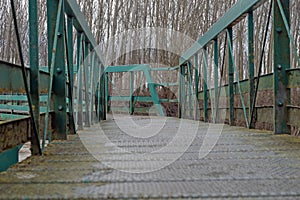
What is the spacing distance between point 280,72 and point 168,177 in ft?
4.48

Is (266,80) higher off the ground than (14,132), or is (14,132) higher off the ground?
(266,80)

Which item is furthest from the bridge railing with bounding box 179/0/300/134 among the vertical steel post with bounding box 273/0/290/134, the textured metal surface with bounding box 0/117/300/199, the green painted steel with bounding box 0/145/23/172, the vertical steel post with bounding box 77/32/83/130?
the green painted steel with bounding box 0/145/23/172

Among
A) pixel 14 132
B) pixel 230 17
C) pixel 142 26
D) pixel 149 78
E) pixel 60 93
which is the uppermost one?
pixel 142 26

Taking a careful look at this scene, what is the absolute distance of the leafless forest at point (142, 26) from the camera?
8.48m

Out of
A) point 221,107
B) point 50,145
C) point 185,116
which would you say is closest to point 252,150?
point 50,145

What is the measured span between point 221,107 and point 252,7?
1521 millimetres

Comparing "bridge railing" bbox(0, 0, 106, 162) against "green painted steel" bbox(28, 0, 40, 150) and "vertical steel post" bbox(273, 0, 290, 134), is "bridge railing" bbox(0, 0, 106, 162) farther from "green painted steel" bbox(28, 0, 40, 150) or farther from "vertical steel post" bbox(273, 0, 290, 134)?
"vertical steel post" bbox(273, 0, 290, 134)

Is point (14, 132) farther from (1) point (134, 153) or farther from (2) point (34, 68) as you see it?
(1) point (134, 153)

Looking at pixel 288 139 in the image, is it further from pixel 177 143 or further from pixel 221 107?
pixel 221 107

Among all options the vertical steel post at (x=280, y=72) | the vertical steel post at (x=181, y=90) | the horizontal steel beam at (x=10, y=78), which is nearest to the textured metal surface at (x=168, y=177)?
the horizontal steel beam at (x=10, y=78)

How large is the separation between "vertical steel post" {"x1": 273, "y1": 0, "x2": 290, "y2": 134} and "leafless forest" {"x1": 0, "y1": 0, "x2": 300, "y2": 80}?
5.89 meters

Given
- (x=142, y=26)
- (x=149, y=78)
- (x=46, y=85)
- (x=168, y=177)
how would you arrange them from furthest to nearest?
(x=142, y=26)
(x=149, y=78)
(x=46, y=85)
(x=168, y=177)

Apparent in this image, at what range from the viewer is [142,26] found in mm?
9461

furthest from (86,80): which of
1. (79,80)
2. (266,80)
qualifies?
(266,80)
